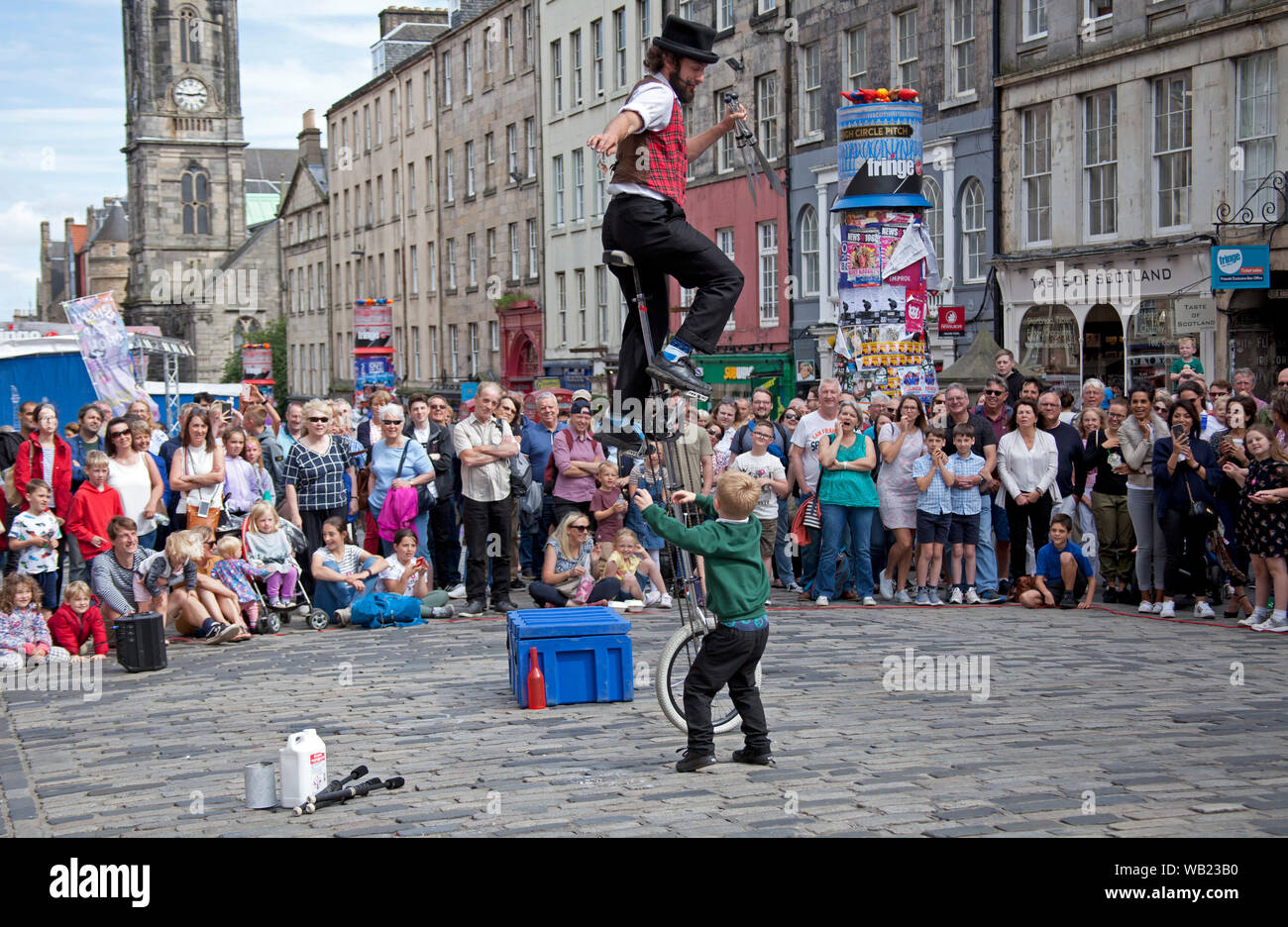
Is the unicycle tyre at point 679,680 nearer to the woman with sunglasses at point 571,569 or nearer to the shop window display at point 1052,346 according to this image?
the woman with sunglasses at point 571,569

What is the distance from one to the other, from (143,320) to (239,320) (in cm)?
962

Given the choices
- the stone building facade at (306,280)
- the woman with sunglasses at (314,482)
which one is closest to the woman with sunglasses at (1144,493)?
the woman with sunglasses at (314,482)

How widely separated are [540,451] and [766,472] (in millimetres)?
2538

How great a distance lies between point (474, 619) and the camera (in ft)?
42.5

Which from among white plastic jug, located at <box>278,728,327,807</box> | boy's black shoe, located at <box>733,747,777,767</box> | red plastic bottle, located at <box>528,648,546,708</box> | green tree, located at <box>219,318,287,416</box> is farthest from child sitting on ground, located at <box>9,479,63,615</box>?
green tree, located at <box>219,318,287,416</box>

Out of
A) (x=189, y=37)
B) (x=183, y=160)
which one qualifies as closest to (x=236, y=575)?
(x=189, y=37)

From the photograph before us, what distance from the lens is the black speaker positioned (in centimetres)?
1058

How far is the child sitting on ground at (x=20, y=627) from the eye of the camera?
429 inches

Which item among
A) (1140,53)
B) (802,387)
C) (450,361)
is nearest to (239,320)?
(450,361)

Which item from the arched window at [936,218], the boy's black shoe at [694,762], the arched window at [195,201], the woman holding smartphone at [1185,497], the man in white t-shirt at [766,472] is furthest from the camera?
the arched window at [195,201]

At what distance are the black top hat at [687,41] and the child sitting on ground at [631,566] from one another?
6398mm

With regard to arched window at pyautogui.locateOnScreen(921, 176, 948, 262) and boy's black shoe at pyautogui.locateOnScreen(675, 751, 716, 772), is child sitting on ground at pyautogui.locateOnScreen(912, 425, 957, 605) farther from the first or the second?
arched window at pyautogui.locateOnScreen(921, 176, 948, 262)

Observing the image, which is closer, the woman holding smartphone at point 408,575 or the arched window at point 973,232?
the woman holding smartphone at point 408,575
